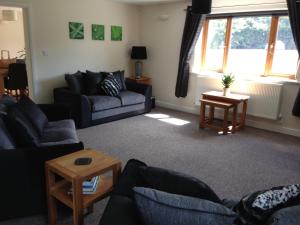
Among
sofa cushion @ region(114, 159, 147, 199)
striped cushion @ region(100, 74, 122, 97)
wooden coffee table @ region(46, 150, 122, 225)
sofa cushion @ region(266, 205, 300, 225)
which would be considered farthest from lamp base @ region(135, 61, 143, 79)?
sofa cushion @ region(266, 205, 300, 225)

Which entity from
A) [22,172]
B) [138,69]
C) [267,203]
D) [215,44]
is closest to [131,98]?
[138,69]

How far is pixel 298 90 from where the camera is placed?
4.21 meters

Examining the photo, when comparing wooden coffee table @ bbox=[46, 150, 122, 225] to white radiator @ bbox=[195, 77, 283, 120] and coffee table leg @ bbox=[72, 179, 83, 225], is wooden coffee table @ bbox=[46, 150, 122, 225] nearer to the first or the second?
coffee table leg @ bbox=[72, 179, 83, 225]

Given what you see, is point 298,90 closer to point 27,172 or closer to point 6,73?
point 27,172

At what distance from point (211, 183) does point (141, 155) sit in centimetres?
102

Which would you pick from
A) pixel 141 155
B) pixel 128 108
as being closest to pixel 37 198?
pixel 141 155

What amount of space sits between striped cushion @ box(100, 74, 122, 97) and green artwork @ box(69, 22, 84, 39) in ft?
3.37

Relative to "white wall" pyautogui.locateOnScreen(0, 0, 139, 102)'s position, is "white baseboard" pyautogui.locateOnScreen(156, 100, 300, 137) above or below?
below

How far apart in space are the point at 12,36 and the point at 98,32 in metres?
4.42

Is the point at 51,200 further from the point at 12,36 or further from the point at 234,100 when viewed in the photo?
the point at 12,36

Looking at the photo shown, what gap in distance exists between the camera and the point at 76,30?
5.18 meters

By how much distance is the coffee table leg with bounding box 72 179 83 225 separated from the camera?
168 centimetres

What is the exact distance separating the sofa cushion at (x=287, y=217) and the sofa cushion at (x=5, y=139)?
1.91 m

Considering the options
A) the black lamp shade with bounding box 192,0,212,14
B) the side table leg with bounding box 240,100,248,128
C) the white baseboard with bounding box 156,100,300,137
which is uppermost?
the black lamp shade with bounding box 192,0,212,14
